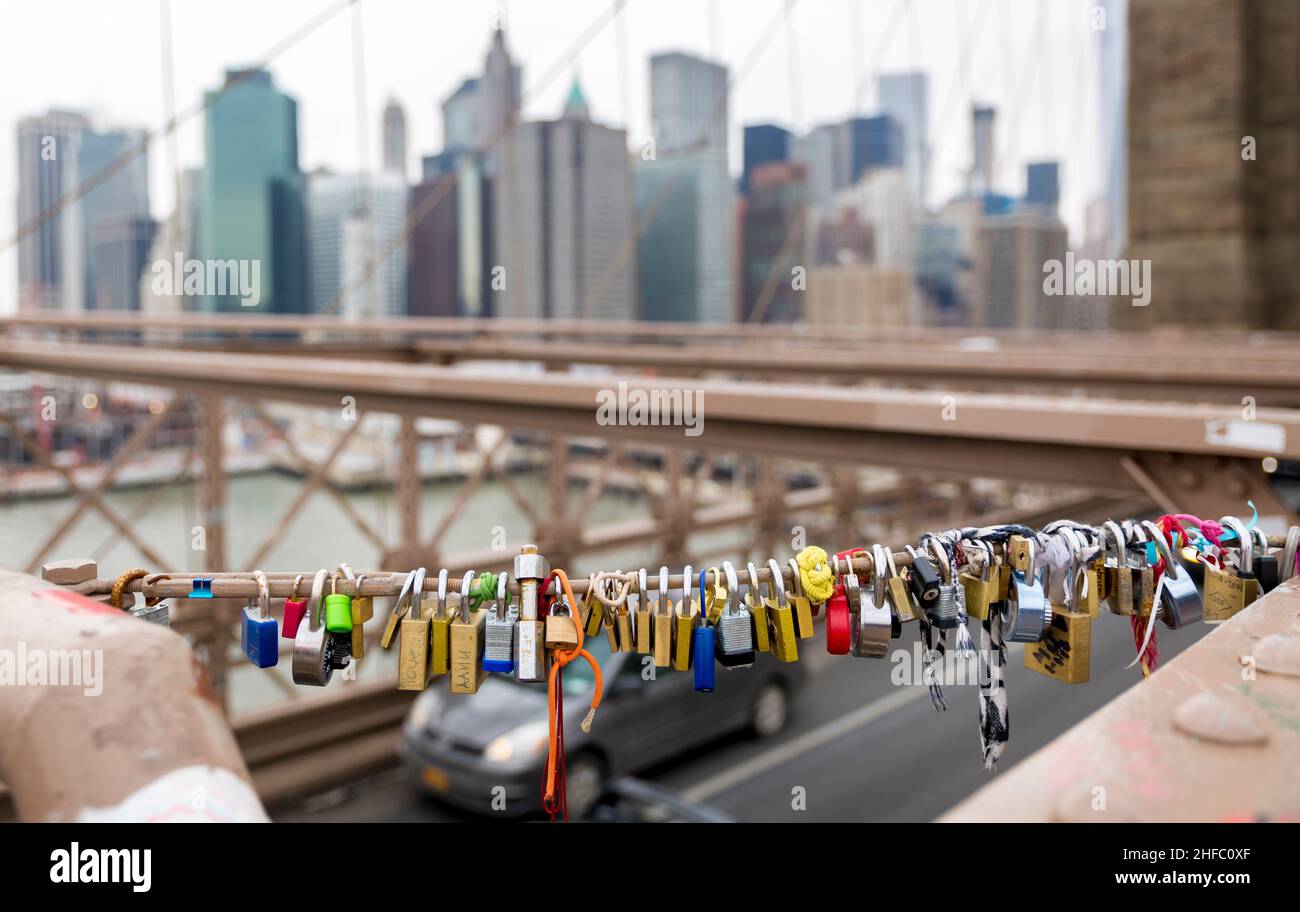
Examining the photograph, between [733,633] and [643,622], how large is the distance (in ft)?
0.36

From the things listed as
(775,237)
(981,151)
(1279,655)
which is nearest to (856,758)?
(1279,655)

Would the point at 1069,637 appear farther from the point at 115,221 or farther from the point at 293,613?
the point at 115,221

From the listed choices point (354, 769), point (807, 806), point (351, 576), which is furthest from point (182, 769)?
point (354, 769)

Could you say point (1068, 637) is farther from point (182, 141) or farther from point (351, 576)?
point (182, 141)

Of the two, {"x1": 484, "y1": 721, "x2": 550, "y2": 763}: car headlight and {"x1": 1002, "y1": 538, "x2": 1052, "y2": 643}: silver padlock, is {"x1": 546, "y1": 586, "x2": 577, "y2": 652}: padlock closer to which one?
{"x1": 1002, "y1": 538, "x2": 1052, "y2": 643}: silver padlock

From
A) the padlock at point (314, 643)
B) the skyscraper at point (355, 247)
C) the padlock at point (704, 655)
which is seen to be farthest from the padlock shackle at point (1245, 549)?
the skyscraper at point (355, 247)

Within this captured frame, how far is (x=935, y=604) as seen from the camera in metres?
1.41

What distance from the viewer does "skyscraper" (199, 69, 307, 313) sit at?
8.21 meters

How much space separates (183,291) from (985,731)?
781cm

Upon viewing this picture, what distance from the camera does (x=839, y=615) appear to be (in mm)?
1404

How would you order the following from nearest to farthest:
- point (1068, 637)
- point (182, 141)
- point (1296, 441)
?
point (1068, 637) < point (1296, 441) < point (182, 141)

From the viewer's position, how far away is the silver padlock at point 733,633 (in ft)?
4.49

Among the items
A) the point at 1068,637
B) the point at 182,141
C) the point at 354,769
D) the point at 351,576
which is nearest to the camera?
the point at 351,576

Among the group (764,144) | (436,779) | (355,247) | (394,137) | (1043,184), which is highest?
(1043,184)
